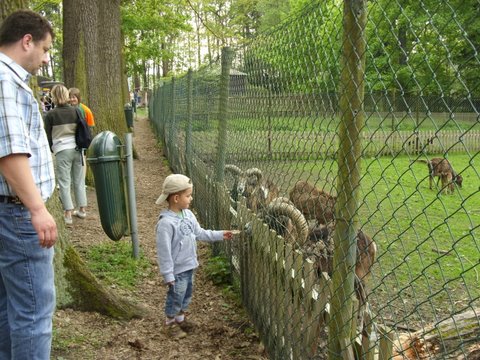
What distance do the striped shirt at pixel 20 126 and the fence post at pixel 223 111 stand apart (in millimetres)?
2948

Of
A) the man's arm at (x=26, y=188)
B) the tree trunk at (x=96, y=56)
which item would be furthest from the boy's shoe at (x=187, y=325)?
the tree trunk at (x=96, y=56)

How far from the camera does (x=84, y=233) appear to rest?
6.68 meters

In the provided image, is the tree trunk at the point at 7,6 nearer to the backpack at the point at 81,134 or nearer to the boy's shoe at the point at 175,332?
the boy's shoe at the point at 175,332

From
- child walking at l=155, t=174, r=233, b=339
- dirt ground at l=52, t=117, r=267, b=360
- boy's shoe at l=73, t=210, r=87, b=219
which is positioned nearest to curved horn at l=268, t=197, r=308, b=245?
child walking at l=155, t=174, r=233, b=339

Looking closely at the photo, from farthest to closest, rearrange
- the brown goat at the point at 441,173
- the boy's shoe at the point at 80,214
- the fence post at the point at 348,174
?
the boy's shoe at the point at 80,214 → the fence post at the point at 348,174 → the brown goat at the point at 441,173

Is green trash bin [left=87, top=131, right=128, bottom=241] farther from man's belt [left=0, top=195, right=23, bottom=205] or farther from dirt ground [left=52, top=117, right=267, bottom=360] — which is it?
man's belt [left=0, top=195, right=23, bottom=205]

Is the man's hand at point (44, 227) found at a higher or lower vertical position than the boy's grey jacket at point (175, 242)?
higher

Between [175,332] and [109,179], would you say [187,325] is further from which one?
[109,179]

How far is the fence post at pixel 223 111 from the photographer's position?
17.7 ft

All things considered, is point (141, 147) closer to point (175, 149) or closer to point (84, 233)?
point (175, 149)

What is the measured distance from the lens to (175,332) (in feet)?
14.2

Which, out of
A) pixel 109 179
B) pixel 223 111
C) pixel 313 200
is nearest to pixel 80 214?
pixel 109 179

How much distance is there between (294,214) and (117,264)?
8.52 feet

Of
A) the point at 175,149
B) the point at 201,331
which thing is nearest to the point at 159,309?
the point at 201,331
